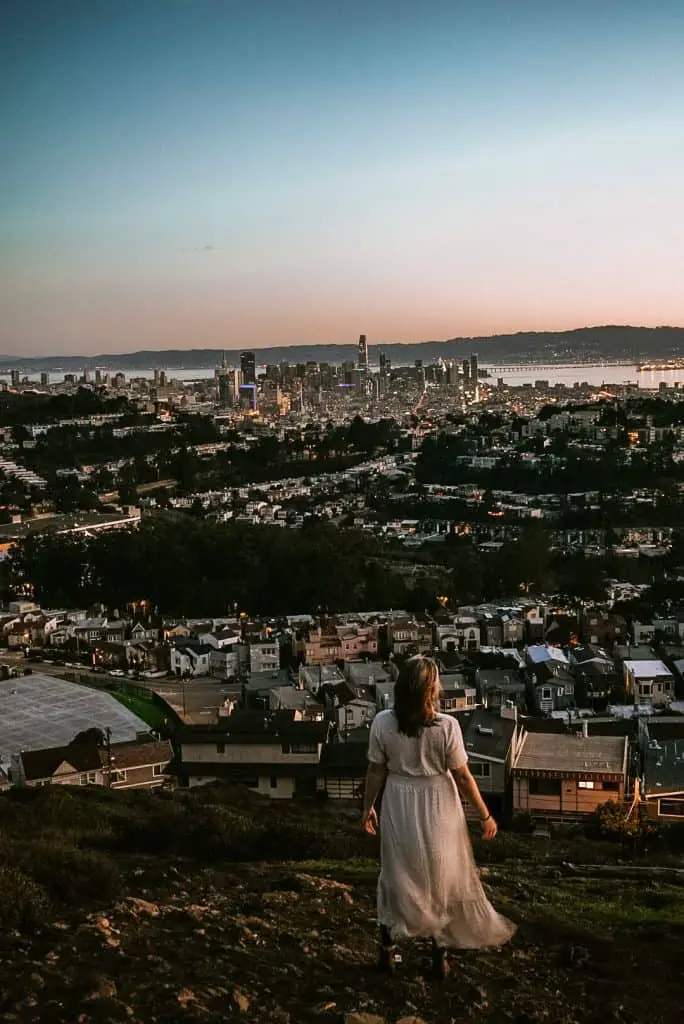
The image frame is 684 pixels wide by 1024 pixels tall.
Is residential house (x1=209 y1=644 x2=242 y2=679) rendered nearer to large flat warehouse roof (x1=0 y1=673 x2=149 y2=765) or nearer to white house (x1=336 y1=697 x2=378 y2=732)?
large flat warehouse roof (x1=0 y1=673 x2=149 y2=765)

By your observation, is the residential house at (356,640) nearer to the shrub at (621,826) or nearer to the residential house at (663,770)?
the residential house at (663,770)

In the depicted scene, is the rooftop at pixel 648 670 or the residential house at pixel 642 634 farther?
the residential house at pixel 642 634

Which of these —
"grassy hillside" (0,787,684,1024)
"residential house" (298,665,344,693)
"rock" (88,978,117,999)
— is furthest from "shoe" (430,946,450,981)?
"residential house" (298,665,344,693)

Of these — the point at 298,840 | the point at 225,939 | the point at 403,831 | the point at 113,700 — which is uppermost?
the point at 403,831

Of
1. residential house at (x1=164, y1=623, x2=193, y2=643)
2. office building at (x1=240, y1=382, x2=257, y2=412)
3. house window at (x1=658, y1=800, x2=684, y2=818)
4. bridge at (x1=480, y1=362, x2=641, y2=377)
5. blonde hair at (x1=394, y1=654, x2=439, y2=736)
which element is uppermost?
bridge at (x1=480, y1=362, x2=641, y2=377)

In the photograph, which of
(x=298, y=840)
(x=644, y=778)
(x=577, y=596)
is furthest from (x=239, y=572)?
(x=298, y=840)

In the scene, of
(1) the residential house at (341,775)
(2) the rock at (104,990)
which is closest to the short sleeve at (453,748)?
(2) the rock at (104,990)

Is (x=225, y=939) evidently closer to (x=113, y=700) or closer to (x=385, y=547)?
(x=113, y=700)
